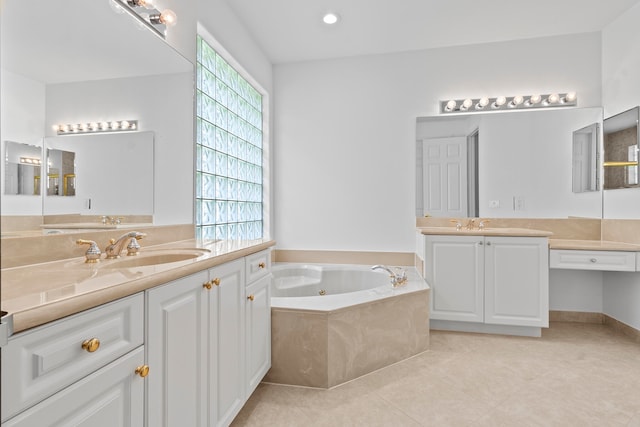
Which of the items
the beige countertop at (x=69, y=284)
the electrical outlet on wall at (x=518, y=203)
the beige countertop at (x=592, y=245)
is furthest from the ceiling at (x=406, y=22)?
the beige countertop at (x=69, y=284)

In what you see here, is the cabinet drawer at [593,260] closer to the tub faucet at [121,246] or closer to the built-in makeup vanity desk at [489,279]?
the built-in makeup vanity desk at [489,279]

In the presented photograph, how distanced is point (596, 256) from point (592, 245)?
0.16 m

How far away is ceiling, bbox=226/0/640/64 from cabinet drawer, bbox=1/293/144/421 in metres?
2.57

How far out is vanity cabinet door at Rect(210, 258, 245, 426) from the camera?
131 centimetres

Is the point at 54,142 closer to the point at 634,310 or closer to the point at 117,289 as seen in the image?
the point at 117,289

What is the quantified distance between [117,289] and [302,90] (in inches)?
127

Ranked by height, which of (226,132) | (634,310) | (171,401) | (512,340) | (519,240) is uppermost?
(226,132)

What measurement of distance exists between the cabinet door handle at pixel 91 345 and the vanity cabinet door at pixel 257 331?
88 centimetres

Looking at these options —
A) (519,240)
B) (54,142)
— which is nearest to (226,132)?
(54,142)

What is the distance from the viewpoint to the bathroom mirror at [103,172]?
124 cm

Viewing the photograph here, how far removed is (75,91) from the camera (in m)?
1.31

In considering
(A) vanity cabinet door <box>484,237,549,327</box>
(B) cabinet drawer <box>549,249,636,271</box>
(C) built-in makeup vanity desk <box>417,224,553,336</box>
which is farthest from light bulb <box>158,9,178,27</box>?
(B) cabinet drawer <box>549,249,636,271</box>

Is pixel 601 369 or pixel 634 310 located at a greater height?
pixel 634 310

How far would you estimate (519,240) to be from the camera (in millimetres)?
2723
